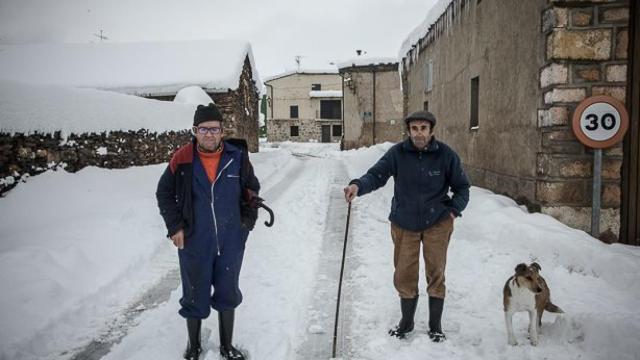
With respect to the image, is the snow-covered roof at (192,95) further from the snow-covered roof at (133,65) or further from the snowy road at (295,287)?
the snowy road at (295,287)

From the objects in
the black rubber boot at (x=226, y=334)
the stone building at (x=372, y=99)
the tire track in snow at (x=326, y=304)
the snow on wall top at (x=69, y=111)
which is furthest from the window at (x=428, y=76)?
the stone building at (x=372, y=99)

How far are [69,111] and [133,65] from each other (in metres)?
14.2

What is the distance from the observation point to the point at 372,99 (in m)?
28.8

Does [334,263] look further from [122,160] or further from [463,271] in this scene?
[122,160]

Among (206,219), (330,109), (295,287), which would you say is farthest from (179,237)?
(330,109)

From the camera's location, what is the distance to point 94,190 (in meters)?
7.72

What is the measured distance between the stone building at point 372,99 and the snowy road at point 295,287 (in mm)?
21681

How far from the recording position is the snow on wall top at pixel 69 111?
20.8 ft

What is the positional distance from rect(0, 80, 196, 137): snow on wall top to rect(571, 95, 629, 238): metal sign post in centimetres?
781

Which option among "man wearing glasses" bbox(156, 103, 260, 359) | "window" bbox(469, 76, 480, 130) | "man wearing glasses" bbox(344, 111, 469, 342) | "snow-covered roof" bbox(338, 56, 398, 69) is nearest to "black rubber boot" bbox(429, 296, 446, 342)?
"man wearing glasses" bbox(344, 111, 469, 342)

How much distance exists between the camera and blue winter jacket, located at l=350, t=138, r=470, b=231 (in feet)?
11.5

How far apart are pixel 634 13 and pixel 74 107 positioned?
8.97 metres

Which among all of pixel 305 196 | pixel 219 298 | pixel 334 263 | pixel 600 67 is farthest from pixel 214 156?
pixel 305 196

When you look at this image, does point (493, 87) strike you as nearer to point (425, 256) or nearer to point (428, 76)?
point (425, 256)
